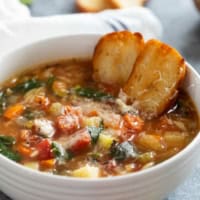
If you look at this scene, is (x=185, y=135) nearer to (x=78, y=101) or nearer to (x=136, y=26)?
(x=78, y=101)

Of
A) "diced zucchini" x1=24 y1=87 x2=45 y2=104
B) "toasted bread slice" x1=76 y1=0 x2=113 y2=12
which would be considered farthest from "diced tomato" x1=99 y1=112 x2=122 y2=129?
"toasted bread slice" x1=76 y1=0 x2=113 y2=12

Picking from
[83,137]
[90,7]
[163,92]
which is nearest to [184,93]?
[163,92]

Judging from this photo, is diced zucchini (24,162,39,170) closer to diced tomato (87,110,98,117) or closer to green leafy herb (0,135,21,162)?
green leafy herb (0,135,21,162)

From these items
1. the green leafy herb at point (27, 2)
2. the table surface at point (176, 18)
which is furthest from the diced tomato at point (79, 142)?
the green leafy herb at point (27, 2)

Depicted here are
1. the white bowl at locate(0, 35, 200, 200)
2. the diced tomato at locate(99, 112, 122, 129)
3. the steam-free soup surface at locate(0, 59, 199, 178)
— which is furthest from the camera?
the diced tomato at locate(99, 112, 122, 129)

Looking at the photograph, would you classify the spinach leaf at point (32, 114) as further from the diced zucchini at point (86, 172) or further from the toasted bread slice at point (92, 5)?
the toasted bread slice at point (92, 5)

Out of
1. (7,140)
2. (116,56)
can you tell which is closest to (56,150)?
(7,140)

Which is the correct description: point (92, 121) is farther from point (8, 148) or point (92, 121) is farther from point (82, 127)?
point (8, 148)
